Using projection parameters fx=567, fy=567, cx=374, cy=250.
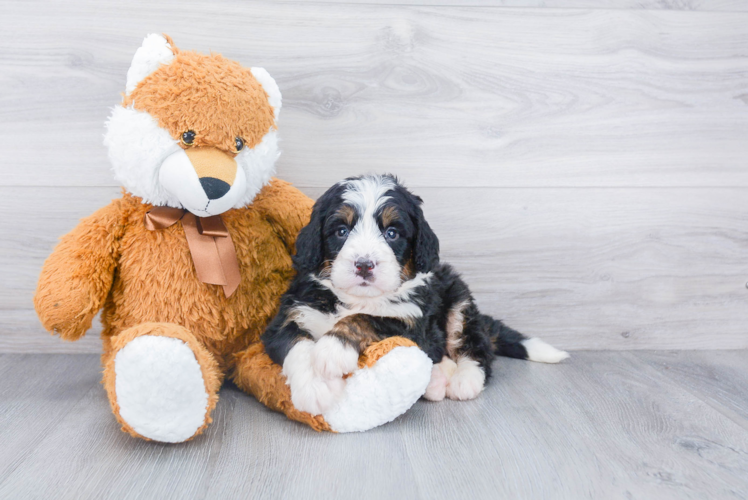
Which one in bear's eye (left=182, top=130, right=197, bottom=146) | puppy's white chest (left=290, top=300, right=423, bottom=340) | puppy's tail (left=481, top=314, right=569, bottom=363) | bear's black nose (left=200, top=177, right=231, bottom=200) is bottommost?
puppy's tail (left=481, top=314, right=569, bottom=363)

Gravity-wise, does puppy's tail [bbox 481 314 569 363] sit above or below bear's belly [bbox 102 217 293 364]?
below

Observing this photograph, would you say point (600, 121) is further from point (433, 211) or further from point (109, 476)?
point (109, 476)

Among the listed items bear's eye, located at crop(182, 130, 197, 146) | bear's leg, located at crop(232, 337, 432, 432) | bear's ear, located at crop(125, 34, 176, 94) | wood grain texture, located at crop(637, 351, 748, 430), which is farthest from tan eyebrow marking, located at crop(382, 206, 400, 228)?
wood grain texture, located at crop(637, 351, 748, 430)

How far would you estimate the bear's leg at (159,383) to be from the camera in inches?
47.4

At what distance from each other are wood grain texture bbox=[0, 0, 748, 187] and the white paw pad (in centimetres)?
88

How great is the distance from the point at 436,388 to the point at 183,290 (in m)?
0.75

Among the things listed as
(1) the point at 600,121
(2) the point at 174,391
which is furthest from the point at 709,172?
(2) the point at 174,391

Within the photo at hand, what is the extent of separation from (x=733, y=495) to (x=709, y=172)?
129 centimetres

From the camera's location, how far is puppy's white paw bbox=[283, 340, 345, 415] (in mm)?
1339

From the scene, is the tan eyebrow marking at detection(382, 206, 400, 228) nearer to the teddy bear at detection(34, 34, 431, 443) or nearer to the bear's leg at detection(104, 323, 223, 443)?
the teddy bear at detection(34, 34, 431, 443)

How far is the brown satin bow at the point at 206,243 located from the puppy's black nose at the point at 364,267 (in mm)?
389

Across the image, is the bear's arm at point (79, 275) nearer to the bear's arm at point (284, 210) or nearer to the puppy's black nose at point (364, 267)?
the bear's arm at point (284, 210)

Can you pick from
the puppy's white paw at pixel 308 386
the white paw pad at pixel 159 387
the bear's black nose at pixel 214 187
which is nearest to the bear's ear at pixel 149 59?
the bear's black nose at pixel 214 187

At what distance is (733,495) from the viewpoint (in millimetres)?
1192
